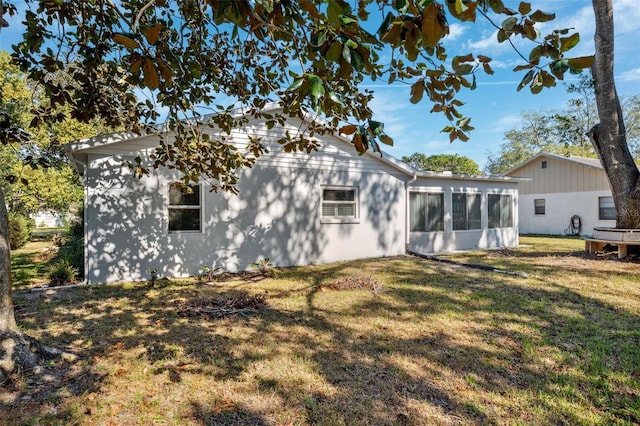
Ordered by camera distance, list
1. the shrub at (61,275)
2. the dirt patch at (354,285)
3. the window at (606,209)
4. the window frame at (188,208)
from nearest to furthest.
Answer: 1. the dirt patch at (354,285)
2. the shrub at (61,275)
3. the window frame at (188,208)
4. the window at (606,209)

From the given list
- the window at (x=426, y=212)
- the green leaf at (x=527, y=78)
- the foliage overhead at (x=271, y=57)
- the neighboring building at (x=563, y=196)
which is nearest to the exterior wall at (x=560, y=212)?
the neighboring building at (x=563, y=196)

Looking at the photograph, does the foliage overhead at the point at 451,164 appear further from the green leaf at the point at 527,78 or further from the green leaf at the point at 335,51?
the green leaf at the point at 335,51

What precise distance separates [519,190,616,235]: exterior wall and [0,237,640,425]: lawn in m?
13.5

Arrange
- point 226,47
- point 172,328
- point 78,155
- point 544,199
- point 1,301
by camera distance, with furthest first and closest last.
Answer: point 544,199 → point 78,155 → point 226,47 → point 172,328 → point 1,301

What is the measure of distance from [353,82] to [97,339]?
4.27 metres

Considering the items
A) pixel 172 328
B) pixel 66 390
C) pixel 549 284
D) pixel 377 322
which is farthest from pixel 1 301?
pixel 549 284

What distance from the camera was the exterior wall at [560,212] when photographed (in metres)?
17.0

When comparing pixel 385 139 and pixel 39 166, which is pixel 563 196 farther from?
pixel 39 166

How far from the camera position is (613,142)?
8.77 metres

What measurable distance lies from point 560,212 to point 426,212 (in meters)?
11.5

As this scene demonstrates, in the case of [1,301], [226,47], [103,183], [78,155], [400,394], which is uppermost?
[226,47]

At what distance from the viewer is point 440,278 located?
7.18m

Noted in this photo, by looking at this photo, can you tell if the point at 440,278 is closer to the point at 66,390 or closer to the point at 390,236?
the point at 390,236

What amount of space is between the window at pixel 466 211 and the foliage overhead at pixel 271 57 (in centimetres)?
917
